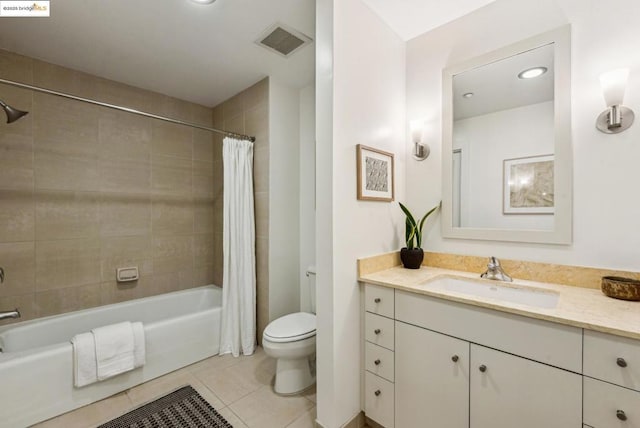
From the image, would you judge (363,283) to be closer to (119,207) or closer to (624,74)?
(624,74)

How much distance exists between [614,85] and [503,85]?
0.48m

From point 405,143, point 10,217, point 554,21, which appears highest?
point 554,21

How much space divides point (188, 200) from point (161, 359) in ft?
4.87

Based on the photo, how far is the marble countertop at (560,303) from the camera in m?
0.92

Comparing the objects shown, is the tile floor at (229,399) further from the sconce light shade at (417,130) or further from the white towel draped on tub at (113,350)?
the sconce light shade at (417,130)

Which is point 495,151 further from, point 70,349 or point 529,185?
point 70,349

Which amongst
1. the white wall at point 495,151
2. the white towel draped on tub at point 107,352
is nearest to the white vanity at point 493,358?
the white wall at point 495,151

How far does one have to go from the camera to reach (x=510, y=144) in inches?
61.5

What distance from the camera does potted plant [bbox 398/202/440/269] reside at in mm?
1711

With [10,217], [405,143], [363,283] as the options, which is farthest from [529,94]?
[10,217]

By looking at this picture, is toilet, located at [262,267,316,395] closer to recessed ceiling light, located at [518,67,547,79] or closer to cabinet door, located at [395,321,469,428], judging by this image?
cabinet door, located at [395,321,469,428]

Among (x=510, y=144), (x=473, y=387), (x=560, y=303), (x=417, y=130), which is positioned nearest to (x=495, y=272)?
(x=560, y=303)

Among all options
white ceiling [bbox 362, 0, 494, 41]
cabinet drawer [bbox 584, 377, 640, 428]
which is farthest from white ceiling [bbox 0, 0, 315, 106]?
cabinet drawer [bbox 584, 377, 640, 428]

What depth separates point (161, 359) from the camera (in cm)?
203
